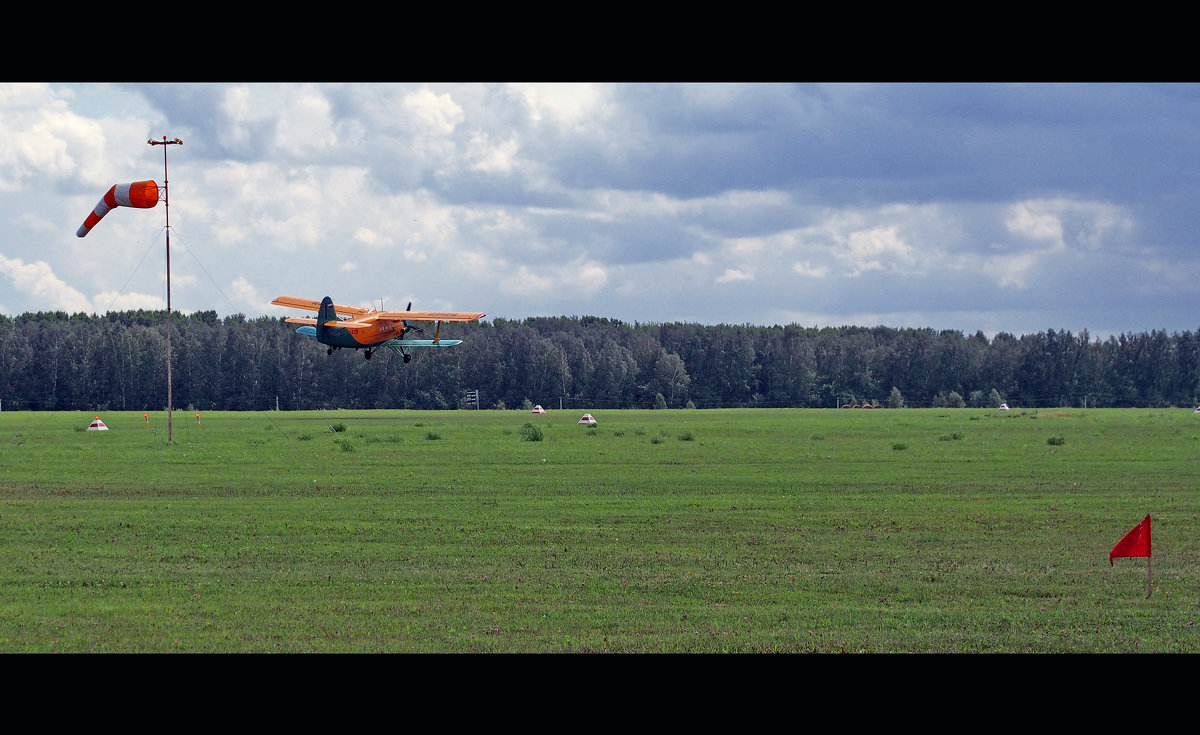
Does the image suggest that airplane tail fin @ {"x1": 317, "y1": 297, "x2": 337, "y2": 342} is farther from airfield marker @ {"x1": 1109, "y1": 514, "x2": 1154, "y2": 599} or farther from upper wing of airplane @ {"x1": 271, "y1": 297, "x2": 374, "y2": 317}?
airfield marker @ {"x1": 1109, "y1": 514, "x2": 1154, "y2": 599}

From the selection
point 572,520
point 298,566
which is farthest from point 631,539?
point 298,566

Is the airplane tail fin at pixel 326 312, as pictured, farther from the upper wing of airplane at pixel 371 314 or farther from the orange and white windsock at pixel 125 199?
the orange and white windsock at pixel 125 199

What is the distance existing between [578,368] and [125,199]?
101401 millimetres

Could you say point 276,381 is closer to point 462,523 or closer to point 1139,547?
point 462,523

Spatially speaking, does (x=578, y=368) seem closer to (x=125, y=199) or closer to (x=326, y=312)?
Result: (x=326, y=312)

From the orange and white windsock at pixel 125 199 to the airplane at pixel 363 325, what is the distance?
915 centimetres

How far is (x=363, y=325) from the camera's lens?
89.3 ft

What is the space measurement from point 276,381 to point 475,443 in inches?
2470

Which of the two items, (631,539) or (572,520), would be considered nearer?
(631,539)

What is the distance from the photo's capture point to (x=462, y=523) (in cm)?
2120

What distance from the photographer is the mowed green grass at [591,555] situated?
1221 centimetres

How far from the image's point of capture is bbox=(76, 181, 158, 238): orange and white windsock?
15758 millimetres

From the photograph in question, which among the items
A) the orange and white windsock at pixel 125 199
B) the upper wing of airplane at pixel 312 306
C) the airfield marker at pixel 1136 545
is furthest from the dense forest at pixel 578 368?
the airfield marker at pixel 1136 545
